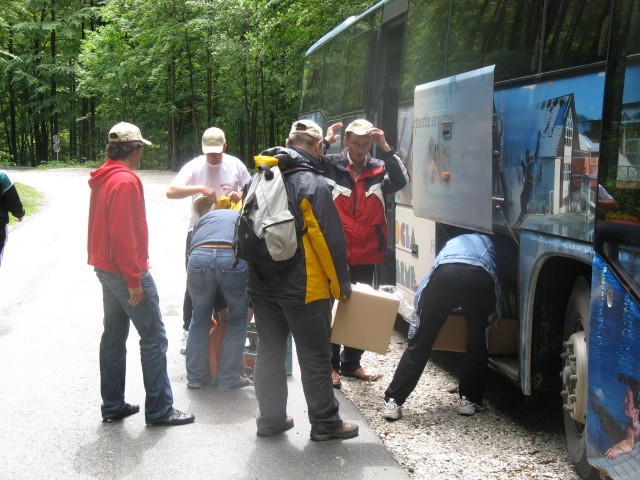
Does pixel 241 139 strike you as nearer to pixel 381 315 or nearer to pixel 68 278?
pixel 68 278

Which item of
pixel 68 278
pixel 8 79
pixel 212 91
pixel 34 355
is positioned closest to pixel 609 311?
pixel 34 355

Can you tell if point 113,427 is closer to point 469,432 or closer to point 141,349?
point 141,349

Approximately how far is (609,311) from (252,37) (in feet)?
93.2

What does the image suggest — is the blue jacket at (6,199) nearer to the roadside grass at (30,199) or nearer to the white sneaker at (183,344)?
the white sneaker at (183,344)

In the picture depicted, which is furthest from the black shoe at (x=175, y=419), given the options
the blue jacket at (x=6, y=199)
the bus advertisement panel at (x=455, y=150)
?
the blue jacket at (x=6, y=199)

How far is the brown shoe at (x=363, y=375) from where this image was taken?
7316 mm

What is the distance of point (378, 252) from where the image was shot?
7.23 metres

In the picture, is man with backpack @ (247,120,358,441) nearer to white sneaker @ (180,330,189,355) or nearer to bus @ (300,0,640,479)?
bus @ (300,0,640,479)

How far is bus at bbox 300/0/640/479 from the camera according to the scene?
3.89 metres

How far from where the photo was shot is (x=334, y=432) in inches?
225

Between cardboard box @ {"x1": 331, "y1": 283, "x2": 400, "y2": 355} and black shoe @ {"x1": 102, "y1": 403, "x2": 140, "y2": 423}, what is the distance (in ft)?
4.85

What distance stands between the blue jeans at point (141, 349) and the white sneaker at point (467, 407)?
1951mm

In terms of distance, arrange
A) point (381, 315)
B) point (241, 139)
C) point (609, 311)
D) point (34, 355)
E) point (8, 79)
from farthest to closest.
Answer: point (8, 79) → point (241, 139) → point (34, 355) → point (381, 315) → point (609, 311)

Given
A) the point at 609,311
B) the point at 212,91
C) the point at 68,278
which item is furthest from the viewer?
the point at 212,91
